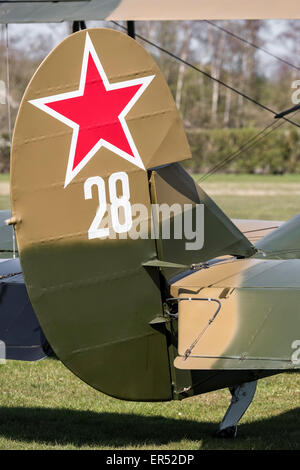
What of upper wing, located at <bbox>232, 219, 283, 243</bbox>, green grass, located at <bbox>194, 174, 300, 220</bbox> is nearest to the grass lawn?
upper wing, located at <bbox>232, 219, 283, 243</bbox>

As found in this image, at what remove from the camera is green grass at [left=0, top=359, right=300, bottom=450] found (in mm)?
5707

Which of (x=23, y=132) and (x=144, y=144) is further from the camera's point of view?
(x=144, y=144)

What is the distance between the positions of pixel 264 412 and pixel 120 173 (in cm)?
313

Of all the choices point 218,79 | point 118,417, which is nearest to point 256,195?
point 218,79

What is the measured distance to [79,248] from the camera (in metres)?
4.34

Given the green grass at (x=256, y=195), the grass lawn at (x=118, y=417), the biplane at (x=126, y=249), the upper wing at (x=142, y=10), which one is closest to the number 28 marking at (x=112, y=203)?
the biplane at (x=126, y=249)

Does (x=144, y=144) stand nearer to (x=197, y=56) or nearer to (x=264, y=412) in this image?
(x=264, y=412)

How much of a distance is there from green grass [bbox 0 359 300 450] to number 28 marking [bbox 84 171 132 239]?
74.0 inches

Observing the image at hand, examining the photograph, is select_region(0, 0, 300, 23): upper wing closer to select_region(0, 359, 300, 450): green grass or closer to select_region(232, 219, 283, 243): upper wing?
select_region(232, 219, 283, 243): upper wing

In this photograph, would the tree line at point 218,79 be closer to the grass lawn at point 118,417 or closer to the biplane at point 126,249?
the grass lawn at point 118,417

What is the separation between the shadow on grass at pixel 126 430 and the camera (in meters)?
5.69
